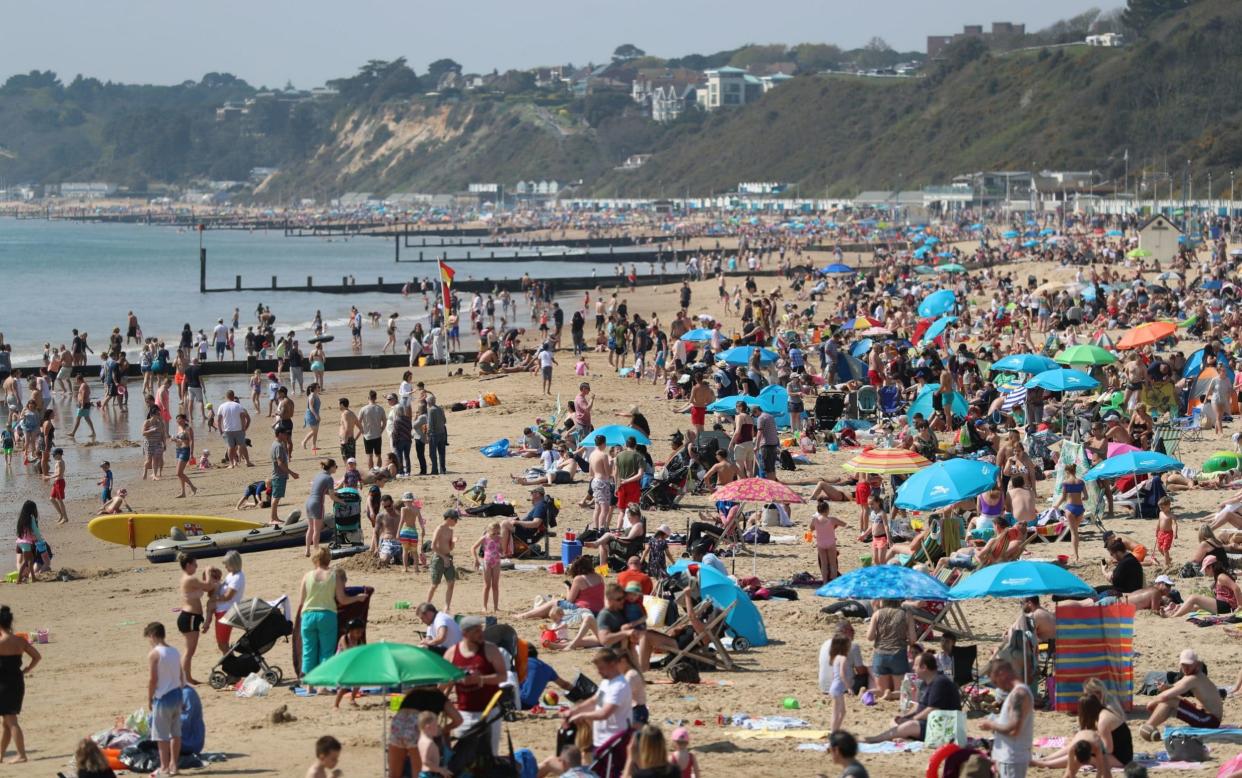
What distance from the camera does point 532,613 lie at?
12.3 meters

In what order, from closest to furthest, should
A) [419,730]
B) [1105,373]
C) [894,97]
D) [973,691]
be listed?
1. [419,730]
2. [973,691]
3. [1105,373]
4. [894,97]

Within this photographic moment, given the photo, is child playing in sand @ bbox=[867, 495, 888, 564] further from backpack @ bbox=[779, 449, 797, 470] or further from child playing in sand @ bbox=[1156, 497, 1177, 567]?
backpack @ bbox=[779, 449, 797, 470]

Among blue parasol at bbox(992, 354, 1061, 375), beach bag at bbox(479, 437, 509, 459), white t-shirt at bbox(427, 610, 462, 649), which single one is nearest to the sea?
beach bag at bbox(479, 437, 509, 459)

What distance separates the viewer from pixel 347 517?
15.2 metres

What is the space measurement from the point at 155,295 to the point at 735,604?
196ft

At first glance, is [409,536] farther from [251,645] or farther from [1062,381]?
[1062,381]

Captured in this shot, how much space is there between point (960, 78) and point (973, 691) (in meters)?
141

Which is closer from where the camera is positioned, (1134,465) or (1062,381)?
(1134,465)

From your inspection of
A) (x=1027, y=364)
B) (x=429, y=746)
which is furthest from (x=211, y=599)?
(x=1027, y=364)

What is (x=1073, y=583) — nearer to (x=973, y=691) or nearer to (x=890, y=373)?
(x=973, y=691)

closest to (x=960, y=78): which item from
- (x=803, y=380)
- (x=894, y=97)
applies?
(x=894, y=97)

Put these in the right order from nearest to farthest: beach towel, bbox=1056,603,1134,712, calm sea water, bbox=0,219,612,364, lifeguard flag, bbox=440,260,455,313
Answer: beach towel, bbox=1056,603,1134,712 → lifeguard flag, bbox=440,260,455,313 → calm sea water, bbox=0,219,612,364

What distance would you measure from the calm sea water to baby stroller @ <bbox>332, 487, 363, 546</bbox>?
24605 mm

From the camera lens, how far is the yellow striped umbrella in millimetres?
15891
